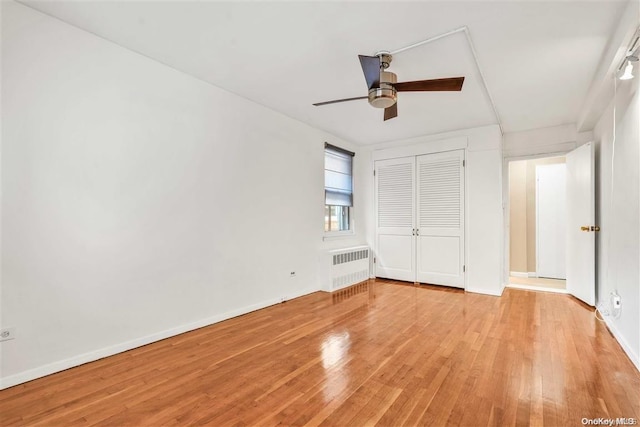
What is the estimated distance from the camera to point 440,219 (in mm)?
5156

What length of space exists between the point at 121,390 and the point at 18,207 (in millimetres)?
1481

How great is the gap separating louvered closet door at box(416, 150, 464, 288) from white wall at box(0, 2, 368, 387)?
9.33 feet

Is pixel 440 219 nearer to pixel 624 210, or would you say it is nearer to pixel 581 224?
pixel 581 224

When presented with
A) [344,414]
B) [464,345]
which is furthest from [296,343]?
[464,345]

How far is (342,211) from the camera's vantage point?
18.6 ft

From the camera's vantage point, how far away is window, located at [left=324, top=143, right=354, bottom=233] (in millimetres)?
5281

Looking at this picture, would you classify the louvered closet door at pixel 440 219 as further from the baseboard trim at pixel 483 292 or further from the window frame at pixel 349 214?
the window frame at pixel 349 214

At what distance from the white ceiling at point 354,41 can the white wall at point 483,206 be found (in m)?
0.97

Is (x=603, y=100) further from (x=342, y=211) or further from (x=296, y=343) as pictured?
(x=296, y=343)

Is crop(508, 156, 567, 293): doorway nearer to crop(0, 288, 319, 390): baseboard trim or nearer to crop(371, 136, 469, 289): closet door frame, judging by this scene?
crop(371, 136, 469, 289): closet door frame

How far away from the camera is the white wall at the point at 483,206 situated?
4625 millimetres

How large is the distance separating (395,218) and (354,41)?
144 inches

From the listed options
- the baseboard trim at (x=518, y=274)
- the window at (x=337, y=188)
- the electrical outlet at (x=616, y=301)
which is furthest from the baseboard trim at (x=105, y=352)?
the baseboard trim at (x=518, y=274)

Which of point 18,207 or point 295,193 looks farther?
point 295,193
